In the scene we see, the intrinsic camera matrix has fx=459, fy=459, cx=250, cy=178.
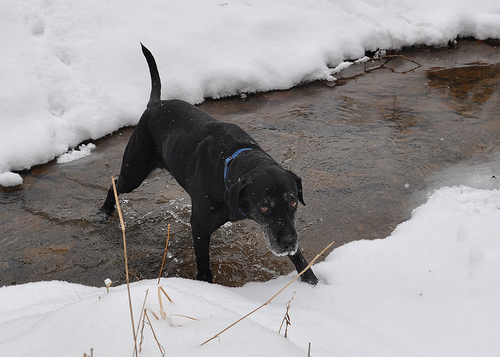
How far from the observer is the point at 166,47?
22.0ft

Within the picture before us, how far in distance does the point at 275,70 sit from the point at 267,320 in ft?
16.8

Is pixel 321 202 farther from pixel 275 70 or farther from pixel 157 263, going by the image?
pixel 275 70

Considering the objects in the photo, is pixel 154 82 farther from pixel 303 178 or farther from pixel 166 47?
pixel 166 47

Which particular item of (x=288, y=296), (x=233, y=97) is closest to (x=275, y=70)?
(x=233, y=97)

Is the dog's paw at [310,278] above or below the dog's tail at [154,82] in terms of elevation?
below

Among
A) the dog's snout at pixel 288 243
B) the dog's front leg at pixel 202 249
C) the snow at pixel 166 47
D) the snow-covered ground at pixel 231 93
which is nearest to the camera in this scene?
the snow-covered ground at pixel 231 93

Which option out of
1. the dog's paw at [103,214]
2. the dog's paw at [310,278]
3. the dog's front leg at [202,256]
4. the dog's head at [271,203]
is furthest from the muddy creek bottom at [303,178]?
the dog's head at [271,203]

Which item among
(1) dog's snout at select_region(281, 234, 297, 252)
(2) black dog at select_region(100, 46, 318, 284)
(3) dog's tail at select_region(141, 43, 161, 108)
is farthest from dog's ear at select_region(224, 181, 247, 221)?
(3) dog's tail at select_region(141, 43, 161, 108)

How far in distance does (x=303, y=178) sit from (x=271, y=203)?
1.81m

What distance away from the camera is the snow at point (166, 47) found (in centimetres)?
555

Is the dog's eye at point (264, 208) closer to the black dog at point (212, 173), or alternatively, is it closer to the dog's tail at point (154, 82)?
the black dog at point (212, 173)

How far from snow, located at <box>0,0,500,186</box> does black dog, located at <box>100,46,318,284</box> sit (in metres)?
1.70

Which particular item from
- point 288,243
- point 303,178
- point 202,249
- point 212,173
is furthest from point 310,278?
point 303,178

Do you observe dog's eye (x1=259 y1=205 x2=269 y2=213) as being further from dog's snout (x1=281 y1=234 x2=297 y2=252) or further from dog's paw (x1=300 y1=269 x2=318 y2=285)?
dog's paw (x1=300 y1=269 x2=318 y2=285)
